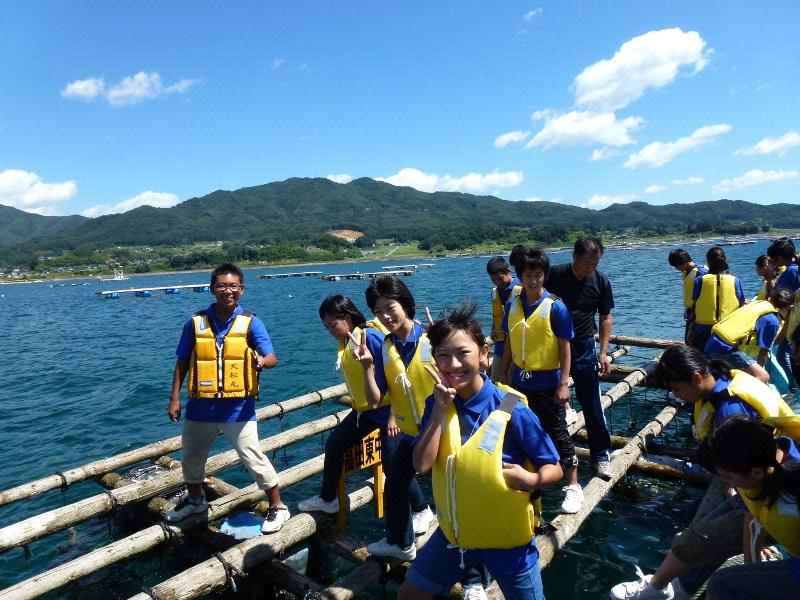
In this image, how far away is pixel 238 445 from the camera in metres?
4.89

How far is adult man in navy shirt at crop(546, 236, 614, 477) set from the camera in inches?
218

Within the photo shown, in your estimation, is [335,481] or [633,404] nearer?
[335,481]

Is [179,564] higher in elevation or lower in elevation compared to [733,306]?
lower

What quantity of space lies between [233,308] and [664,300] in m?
Answer: 36.0

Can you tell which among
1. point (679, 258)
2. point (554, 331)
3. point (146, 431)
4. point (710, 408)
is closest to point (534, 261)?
point (554, 331)

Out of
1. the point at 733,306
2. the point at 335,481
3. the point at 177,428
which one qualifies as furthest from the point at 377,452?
the point at 177,428

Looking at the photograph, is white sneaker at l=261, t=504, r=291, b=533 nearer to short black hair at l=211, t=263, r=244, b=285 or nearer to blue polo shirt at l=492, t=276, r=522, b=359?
short black hair at l=211, t=263, r=244, b=285

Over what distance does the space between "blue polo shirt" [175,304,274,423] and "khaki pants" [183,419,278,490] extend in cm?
8

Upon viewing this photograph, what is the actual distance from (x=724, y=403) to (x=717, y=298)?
6137 millimetres

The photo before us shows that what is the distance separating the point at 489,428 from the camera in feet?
8.87

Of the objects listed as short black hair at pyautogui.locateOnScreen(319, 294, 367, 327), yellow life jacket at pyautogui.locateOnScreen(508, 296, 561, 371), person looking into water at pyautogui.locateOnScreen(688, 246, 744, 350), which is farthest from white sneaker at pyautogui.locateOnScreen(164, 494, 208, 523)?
person looking into water at pyautogui.locateOnScreen(688, 246, 744, 350)

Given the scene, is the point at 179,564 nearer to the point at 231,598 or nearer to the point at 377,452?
the point at 231,598

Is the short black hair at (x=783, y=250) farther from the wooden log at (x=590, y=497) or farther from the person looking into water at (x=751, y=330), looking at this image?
the wooden log at (x=590, y=497)

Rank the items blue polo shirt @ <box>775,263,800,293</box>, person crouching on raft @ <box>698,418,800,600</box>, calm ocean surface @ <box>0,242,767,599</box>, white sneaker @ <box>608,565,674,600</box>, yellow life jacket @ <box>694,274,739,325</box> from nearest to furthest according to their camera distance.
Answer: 1. person crouching on raft @ <box>698,418,800,600</box>
2. white sneaker @ <box>608,565,674,600</box>
3. calm ocean surface @ <box>0,242,767,599</box>
4. yellow life jacket @ <box>694,274,739,325</box>
5. blue polo shirt @ <box>775,263,800,293</box>
